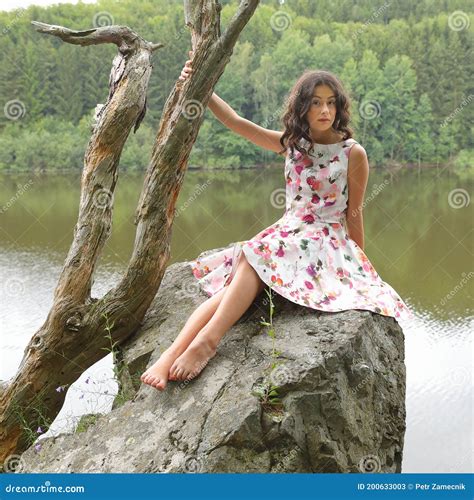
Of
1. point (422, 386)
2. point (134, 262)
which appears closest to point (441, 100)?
point (422, 386)

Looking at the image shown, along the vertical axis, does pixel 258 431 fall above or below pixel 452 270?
above

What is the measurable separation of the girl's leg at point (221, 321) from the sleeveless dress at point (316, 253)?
0.06 metres

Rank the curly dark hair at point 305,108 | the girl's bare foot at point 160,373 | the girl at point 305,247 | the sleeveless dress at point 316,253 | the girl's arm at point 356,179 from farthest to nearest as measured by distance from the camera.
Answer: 1. the girl's arm at point 356,179
2. the curly dark hair at point 305,108
3. the sleeveless dress at point 316,253
4. the girl at point 305,247
5. the girl's bare foot at point 160,373

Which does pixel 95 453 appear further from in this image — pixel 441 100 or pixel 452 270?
pixel 441 100

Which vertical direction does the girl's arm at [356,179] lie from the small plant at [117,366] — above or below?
above

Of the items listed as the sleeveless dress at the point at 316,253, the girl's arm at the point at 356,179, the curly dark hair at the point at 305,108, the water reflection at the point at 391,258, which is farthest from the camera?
the water reflection at the point at 391,258

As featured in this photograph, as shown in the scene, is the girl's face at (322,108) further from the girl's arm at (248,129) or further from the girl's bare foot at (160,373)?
the girl's bare foot at (160,373)

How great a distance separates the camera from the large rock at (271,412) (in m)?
3.00

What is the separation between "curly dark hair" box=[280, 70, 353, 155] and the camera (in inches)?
144

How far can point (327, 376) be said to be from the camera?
3205mm

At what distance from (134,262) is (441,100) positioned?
3645 cm

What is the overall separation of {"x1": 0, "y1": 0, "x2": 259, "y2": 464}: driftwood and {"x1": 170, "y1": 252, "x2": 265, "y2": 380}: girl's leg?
722 millimetres

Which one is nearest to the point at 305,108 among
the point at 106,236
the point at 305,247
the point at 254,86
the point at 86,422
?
the point at 305,247

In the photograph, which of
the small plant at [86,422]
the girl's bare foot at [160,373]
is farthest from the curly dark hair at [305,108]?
the small plant at [86,422]
